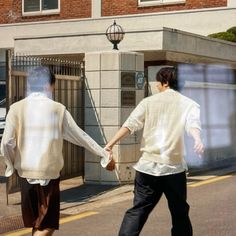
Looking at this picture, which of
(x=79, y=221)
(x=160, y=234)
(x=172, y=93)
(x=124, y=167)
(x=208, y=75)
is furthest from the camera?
(x=208, y=75)

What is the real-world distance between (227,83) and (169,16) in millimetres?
7565

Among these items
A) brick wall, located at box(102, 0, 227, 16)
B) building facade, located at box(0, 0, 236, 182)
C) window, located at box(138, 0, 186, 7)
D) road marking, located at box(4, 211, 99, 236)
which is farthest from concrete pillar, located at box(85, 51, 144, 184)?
window, located at box(138, 0, 186, 7)

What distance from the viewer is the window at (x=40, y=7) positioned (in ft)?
83.1

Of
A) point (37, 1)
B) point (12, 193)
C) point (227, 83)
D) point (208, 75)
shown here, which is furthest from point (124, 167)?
point (37, 1)

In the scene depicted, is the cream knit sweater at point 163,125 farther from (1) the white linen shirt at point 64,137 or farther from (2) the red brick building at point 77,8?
(2) the red brick building at point 77,8

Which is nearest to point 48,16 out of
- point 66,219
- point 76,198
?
point 76,198

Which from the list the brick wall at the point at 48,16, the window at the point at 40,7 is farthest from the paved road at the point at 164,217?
the window at the point at 40,7

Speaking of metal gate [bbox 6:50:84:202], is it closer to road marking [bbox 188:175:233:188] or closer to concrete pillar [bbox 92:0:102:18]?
road marking [bbox 188:175:233:188]

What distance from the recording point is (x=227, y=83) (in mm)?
15094

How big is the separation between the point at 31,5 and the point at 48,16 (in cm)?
103

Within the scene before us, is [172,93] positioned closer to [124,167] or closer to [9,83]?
[9,83]

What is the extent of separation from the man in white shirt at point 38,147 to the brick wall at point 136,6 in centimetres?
1738

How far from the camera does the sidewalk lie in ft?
25.8

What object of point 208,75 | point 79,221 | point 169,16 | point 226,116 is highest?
point 169,16
